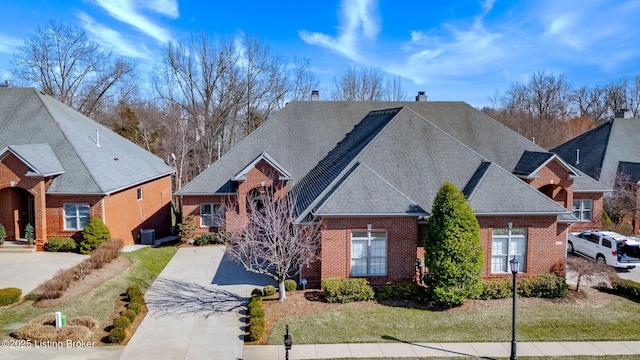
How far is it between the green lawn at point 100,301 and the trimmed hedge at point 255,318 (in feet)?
15.1

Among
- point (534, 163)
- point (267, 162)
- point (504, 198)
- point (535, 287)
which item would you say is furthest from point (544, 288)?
point (267, 162)

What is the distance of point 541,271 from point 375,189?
7.45 meters

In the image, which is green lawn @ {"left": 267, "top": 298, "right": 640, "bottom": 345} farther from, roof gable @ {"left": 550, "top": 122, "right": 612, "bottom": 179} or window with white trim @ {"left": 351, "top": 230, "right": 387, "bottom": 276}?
roof gable @ {"left": 550, "top": 122, "right": 612, "bottom": 179}

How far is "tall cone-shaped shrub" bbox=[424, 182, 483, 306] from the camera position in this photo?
14.7 m

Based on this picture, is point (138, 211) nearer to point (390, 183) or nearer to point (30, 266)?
point (30, 266)

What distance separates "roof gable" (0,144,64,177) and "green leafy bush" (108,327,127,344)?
1280 centimetres

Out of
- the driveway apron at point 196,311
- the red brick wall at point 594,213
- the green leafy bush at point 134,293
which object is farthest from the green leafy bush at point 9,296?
the red brick wall at point 594,213

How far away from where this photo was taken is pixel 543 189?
83.3ft

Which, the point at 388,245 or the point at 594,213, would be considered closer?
the point at 388,245

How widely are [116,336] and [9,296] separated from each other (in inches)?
208

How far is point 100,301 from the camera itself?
575 inches

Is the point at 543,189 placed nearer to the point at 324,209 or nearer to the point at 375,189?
the point at 375,189

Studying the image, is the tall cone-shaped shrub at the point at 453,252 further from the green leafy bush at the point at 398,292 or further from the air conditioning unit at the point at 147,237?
the air conditioning unit at the point at 147,237

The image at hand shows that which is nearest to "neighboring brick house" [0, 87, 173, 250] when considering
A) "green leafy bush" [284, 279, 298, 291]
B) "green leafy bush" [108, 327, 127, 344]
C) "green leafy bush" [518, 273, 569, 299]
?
"green leafy bush" [108, 327, 127, 344]
